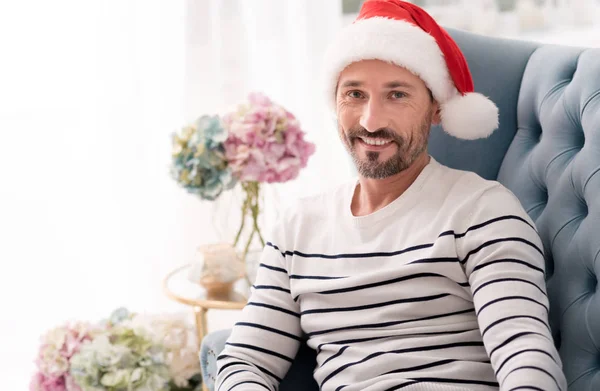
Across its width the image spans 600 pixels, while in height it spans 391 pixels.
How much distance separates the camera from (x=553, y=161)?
5.08 ft

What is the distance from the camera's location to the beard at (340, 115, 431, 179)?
1.48 metres

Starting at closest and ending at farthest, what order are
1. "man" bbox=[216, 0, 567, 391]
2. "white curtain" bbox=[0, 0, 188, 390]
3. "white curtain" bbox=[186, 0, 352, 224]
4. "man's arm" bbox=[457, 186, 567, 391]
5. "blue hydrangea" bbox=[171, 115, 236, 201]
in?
"man's arm" bbox=[457, 186, 567, 391], "man" bbox=[216, 0, 567, 391], "blue hydrangea" bbox=[171, 115, 236, 201], "white curtain" bbox=[0, 0, 188, 390], "white curtain" bbox=[186, 0, 352, 224]

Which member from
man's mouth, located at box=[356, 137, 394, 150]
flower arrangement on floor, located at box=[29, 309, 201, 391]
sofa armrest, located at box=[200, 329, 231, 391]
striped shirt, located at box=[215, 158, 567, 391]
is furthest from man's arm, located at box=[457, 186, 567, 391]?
flower arrangement on floor, located at box=[29, 309, 201, 391]

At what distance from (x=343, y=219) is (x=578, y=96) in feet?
1.74

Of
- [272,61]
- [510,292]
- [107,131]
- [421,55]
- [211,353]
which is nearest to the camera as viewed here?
[510,292]

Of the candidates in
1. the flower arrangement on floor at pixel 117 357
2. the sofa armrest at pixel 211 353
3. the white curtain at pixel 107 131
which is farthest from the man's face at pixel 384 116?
the white curtain at pixel 107 131

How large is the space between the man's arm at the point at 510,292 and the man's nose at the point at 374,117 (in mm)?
239

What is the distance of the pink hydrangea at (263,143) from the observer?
1.94 meters

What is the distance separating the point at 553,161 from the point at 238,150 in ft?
2.57

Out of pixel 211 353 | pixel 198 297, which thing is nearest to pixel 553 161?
pixel 211 353

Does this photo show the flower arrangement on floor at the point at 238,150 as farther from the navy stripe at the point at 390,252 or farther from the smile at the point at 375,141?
the smile at the point at 375,141

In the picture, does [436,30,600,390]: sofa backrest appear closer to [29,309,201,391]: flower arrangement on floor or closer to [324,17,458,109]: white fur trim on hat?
[324,17,458,109]: white fur trim on hat

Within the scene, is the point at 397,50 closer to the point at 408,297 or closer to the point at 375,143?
the point at 375,143

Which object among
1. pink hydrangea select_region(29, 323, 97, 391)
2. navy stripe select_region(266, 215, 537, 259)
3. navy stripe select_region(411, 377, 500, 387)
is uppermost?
navy stripe select_region(266, 215, 537, 259)
